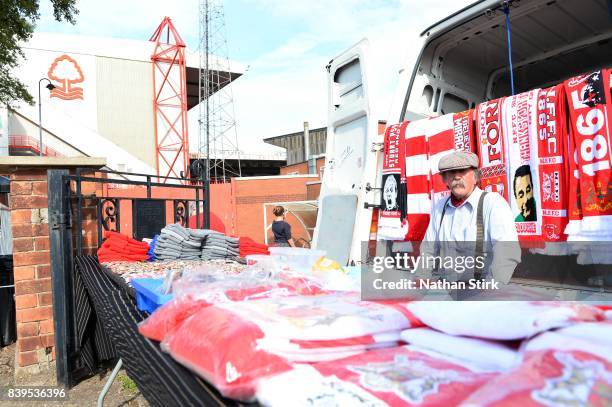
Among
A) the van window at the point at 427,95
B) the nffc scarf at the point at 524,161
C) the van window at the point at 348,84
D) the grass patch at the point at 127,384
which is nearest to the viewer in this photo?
the nffc scarf at the point at 524,161

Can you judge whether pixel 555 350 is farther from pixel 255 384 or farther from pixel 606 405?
pixel 255 384

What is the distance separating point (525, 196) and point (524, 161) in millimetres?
209

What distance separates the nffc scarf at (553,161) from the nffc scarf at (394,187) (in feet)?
3.38

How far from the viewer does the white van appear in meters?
3.74

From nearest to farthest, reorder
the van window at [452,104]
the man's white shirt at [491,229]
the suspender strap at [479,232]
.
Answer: the man's white shirt at [491,229]
the suspender strap at [479,232]
the van window at [452,104]

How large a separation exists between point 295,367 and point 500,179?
2.36 m

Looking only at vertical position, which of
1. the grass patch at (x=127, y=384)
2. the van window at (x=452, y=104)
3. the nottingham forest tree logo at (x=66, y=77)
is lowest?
the grass patch at (x=127, y=384)

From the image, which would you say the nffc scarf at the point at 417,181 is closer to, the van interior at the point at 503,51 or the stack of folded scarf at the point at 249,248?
the van interior at the point at 503,51

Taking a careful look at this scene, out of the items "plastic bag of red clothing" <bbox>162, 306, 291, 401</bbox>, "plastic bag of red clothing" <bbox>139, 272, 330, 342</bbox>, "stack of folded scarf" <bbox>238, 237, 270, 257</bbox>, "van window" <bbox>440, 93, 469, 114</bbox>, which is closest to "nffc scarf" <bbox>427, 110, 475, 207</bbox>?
"van window" <bbox>440, 93, 469, 114</bbox>

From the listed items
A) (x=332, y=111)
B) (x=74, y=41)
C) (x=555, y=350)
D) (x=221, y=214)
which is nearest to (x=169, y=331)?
(x=555, y=350)

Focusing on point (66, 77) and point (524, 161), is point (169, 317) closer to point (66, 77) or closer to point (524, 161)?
point (524, 161)

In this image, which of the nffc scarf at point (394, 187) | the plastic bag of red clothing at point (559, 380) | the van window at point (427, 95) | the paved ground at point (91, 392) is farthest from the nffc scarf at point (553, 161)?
the paved ground at point (91, 392)

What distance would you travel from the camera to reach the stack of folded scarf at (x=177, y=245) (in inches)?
145

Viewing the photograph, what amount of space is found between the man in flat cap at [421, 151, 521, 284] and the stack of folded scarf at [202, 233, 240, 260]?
68.8 inches
